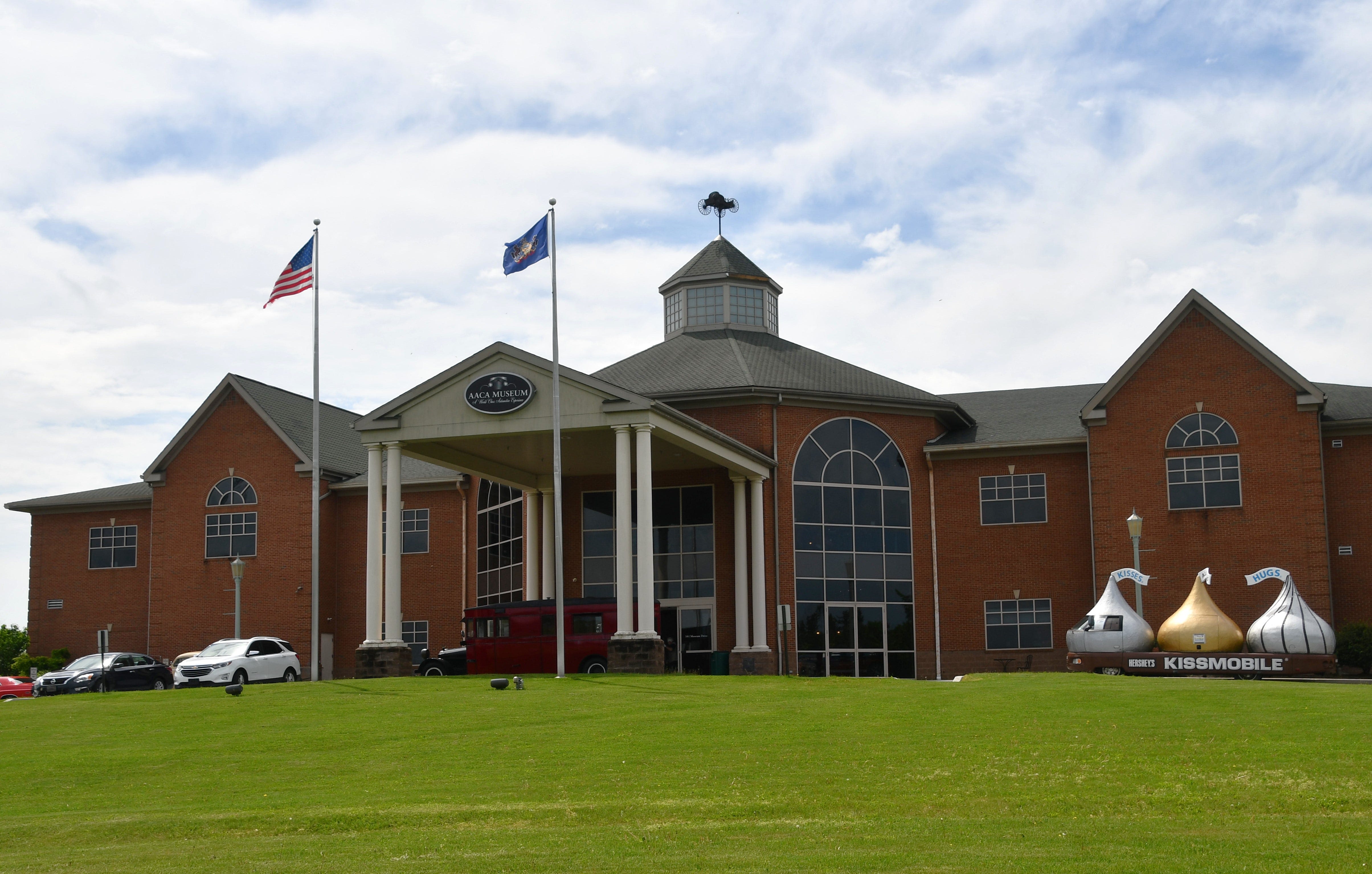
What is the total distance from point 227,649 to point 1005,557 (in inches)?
842

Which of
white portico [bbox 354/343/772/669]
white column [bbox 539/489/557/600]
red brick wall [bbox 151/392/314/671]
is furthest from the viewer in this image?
red brick wall [bbox 151/392/314/671]

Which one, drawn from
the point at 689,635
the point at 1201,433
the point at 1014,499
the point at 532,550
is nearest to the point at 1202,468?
the point at 1201,433

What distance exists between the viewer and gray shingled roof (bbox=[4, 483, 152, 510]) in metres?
49.2

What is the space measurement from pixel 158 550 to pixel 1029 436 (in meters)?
28.7

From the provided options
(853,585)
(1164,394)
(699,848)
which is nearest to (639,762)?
(699,848)

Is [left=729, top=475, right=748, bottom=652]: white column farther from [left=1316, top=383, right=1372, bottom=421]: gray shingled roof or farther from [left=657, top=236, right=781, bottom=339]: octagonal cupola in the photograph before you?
[left=1316, top=383, right=1372, bottom=421]: gray shingled roof

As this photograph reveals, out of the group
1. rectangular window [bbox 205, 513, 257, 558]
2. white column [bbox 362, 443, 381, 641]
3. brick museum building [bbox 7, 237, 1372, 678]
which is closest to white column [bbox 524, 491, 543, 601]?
brick museum building [bbox 7, 237, 1372, 678]

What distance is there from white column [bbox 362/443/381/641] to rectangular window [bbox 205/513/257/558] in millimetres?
14382

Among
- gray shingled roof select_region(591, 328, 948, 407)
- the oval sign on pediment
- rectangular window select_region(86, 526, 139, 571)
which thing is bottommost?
rectangular window select_region(86, 526, 139, 571)

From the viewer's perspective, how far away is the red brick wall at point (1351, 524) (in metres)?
37.3

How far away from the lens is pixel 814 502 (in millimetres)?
39375

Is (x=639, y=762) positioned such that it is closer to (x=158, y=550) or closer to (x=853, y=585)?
(x=853, y=585)

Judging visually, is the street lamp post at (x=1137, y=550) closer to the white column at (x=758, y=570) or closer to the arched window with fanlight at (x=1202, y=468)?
the arched window with fanlight at (x=1202, y=468)

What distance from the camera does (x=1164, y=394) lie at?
126 feet
